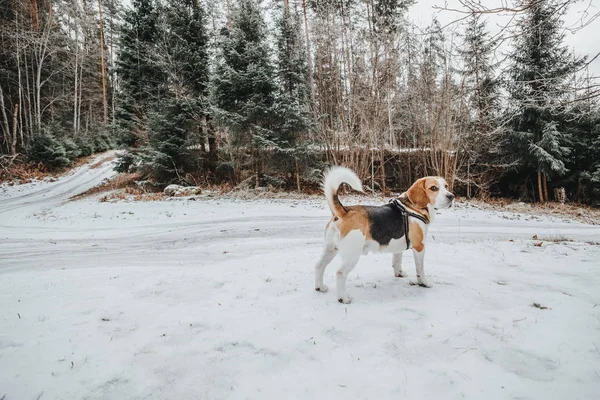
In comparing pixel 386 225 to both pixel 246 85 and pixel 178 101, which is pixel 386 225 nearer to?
pixel 246 85

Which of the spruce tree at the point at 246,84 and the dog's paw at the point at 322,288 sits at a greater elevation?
the spruce tree at the point at 246,84

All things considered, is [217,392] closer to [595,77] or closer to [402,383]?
[402,383]

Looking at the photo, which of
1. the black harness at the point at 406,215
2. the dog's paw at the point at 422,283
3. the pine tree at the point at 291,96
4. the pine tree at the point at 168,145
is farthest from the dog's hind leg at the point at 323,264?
the pine tree at the point at 168,145

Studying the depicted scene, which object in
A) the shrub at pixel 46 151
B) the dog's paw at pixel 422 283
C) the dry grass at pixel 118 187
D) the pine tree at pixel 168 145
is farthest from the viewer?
the shrub at pixel 46 151

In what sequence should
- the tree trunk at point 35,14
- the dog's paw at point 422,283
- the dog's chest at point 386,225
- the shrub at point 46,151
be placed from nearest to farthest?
the dog's chest at point 386,225 → the dog's paw at point 422,283 → the shrub at point 46,151 → the tree trunk at point 35,14

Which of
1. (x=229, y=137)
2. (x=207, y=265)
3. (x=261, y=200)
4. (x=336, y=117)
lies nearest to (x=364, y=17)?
(x=336, y=117)

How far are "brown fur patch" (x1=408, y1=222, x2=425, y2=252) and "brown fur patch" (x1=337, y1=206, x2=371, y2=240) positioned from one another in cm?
60

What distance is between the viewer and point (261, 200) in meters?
12.0

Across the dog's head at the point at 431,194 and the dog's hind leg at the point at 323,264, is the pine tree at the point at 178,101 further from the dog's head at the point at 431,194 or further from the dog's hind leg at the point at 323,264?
the dog's head at the point at 431,194

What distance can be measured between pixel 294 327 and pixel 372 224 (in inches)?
53.4

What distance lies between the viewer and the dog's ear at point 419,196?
3.34 metres

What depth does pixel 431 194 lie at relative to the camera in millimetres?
3322

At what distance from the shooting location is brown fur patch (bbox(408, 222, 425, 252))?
10.4 feet

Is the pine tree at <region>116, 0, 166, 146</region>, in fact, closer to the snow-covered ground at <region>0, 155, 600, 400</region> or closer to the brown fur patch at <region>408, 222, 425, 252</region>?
the snow-covered ground at <region>0, 155, 600, 400</region>
